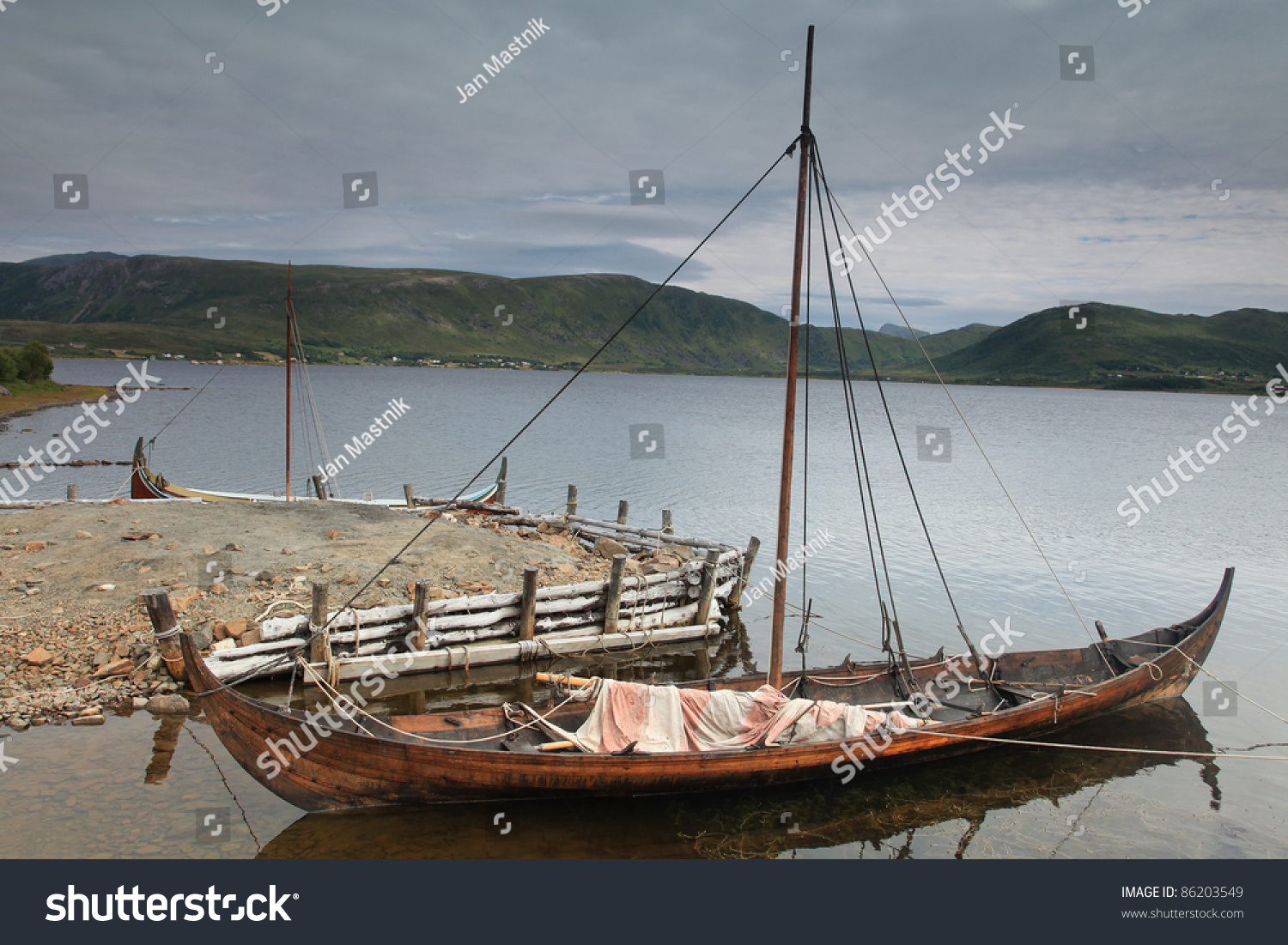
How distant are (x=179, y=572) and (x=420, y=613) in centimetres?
583

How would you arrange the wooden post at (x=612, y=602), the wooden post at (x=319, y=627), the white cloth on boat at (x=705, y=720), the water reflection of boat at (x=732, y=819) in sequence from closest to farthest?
1. the water reflection of boat at (x=732, y=819)
2. the white cloth on boat at (x=705, y=720)
3. the wooden post at (x=319, y=627)
4. the wooden post at (x=612, y=602)

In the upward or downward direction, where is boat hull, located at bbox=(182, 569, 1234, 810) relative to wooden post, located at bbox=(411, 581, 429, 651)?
downward

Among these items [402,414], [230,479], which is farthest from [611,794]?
[402,414]

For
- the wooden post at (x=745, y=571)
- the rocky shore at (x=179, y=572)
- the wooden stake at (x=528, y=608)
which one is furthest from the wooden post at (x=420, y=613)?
the wooden post at (x=745, y=571)

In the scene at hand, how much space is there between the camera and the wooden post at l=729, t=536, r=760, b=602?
21.8m

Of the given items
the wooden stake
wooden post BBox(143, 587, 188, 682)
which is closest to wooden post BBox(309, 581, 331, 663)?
wooden post BBox(143, 587, 188, 682)

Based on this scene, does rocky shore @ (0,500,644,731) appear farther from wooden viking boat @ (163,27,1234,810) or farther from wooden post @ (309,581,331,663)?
wooden viking boat @ (163,27,1234,810)

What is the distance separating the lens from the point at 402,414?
277 ft

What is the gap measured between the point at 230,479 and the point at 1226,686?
4354 cm

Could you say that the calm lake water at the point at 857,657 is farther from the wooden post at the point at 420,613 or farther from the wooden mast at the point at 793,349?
the wooden mast at the point at 793,349

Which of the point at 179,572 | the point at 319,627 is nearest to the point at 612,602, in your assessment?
the point at 319,627

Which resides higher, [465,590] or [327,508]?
[327,508]

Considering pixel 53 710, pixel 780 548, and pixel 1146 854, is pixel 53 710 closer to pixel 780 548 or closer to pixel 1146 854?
pixel 780 548

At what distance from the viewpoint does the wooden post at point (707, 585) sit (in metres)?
19.8
